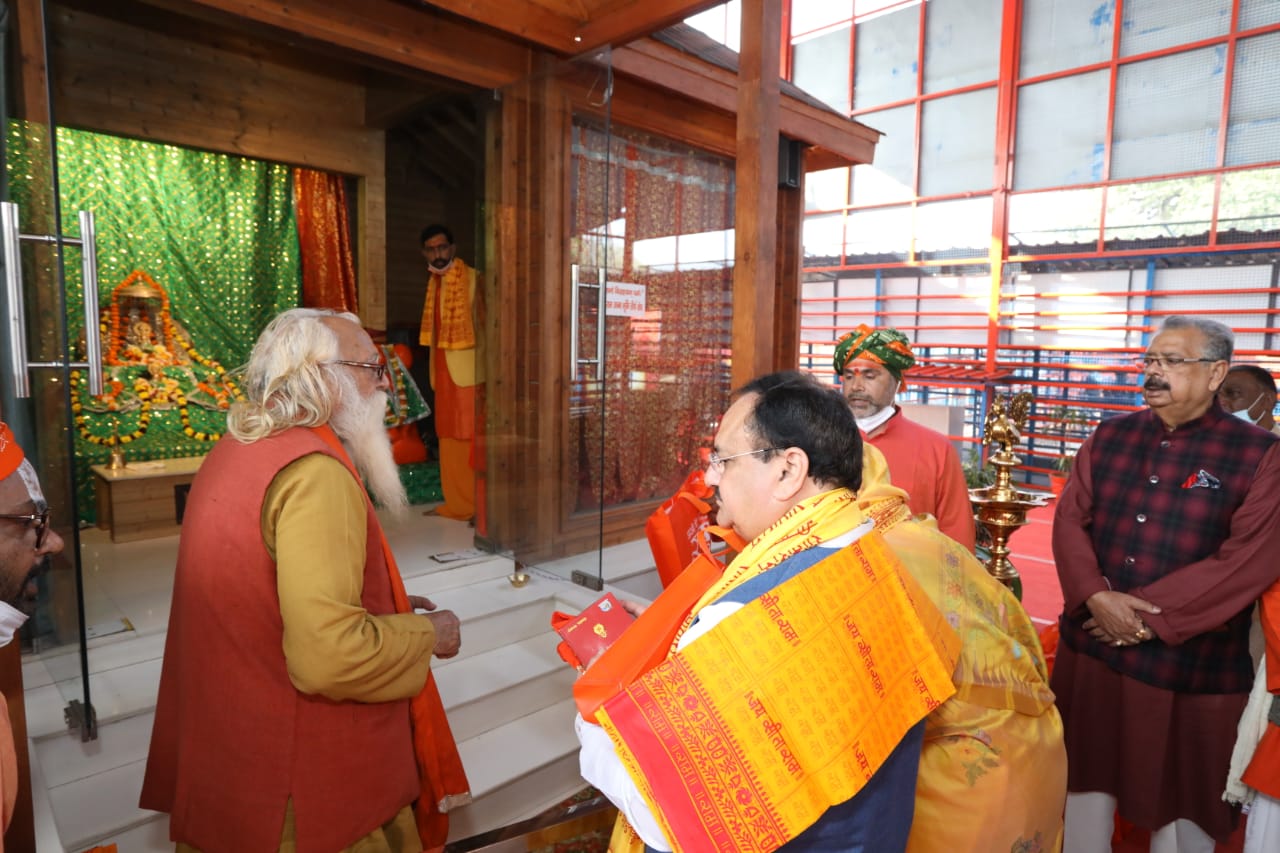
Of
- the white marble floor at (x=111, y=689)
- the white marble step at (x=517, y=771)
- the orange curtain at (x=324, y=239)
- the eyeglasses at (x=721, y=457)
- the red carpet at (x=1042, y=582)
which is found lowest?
the red carpet at (x=1042, y=582)

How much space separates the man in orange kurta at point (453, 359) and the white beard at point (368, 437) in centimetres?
216

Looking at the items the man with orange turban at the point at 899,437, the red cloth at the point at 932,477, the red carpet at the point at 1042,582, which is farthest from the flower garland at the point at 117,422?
the red carpet at the point at 1042,582

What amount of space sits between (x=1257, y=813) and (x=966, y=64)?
1129 cm

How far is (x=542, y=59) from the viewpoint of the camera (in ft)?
11.8

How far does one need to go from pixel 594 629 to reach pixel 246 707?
71 centimetres

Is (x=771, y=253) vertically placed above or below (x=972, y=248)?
below

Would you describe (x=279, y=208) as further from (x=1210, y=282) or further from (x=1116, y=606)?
(x=1210, y=282)

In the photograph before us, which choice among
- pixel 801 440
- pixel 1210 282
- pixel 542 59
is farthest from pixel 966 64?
pixel 801 440

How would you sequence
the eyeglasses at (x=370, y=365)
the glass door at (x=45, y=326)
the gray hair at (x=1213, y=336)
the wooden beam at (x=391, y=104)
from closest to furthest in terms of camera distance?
the eyeglasses at (x=370, y=365) → the glass door at (x=45, y=326) → the gray hair at (x=1213, y=336) → the wooden beam at (x=391, y=104)

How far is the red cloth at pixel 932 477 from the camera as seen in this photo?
2285 millimetres

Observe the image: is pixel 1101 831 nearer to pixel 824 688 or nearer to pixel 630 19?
pixel 824 688

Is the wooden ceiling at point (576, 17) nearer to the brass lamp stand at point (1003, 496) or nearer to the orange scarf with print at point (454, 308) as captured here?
the orange scarf with print at point (454, 308)

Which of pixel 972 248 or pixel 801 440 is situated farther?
pixel 972 248

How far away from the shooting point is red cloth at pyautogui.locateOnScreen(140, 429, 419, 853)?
136 cm
